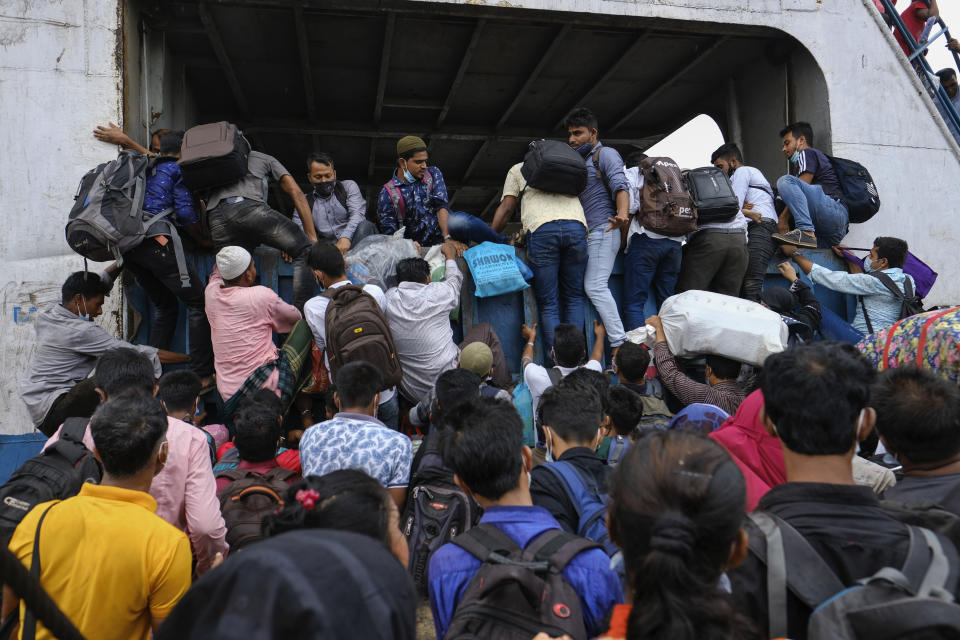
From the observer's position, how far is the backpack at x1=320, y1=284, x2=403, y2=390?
4477 millimetres

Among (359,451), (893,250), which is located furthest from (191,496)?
(893,250)

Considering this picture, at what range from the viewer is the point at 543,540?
1951 mm

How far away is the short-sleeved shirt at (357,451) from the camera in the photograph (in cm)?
310

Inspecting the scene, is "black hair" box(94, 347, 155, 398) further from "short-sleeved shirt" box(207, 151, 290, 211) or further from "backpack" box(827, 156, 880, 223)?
"backpack" box(827, 156, 880, 223)

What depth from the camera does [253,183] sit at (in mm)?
5449

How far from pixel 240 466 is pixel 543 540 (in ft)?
6.90

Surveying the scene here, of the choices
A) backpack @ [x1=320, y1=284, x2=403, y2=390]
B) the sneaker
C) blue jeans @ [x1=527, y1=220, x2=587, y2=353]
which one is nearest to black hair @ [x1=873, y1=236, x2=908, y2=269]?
the sneaker

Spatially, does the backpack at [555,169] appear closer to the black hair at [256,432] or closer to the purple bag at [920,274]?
the black hair at [256,432]

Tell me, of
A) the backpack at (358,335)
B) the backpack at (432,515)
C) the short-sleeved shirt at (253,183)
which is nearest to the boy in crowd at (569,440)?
the backpack at (432,515)

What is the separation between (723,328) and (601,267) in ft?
4.55

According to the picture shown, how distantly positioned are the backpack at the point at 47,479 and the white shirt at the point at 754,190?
582 cm

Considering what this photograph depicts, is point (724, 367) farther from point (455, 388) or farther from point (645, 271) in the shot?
point (455, 388)

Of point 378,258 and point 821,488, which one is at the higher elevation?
point 378,258

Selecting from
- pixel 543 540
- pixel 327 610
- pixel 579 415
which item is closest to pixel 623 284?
pixel 579 415
